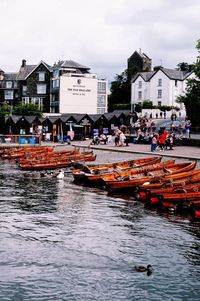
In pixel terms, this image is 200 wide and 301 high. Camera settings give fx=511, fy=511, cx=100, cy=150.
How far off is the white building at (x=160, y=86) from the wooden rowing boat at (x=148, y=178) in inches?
2727

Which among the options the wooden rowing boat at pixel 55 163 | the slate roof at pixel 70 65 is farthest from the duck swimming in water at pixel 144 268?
the slate roof at pixel 70 65

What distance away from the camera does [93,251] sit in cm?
1970

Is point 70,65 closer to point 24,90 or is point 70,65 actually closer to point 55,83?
point 55,83

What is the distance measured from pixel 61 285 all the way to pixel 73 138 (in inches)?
2284

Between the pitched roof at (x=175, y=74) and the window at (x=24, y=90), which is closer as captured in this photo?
the pitched roof at (x=175, y=74)

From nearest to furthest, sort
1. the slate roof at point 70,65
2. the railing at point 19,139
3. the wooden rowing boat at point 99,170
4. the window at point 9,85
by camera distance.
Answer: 1. the wooden rowing boat at point 99,170
2. the railing at point 19,139
3. the slate roof at point 70,65
4. the window at point 9,85

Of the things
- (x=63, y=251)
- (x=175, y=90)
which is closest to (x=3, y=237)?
(x=63, y=251)

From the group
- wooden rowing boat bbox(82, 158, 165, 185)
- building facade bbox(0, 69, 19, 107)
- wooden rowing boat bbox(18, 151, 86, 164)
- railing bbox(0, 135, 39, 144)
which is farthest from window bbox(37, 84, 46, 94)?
wooden rowing boat bbox(82, 158, 165, 185)

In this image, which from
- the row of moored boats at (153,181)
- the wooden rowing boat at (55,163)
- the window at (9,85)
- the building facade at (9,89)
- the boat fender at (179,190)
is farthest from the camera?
the window at (9,85)

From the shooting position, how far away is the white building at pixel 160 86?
10625cm

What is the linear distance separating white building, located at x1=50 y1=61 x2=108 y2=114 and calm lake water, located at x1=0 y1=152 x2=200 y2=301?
72821mm

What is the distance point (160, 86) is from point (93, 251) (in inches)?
3555

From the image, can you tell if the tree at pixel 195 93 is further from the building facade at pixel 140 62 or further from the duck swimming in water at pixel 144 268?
the building facade at pixel 140 62

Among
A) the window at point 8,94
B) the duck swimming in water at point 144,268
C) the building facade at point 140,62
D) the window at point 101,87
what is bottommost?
the duck swimming in water at point 144,268
